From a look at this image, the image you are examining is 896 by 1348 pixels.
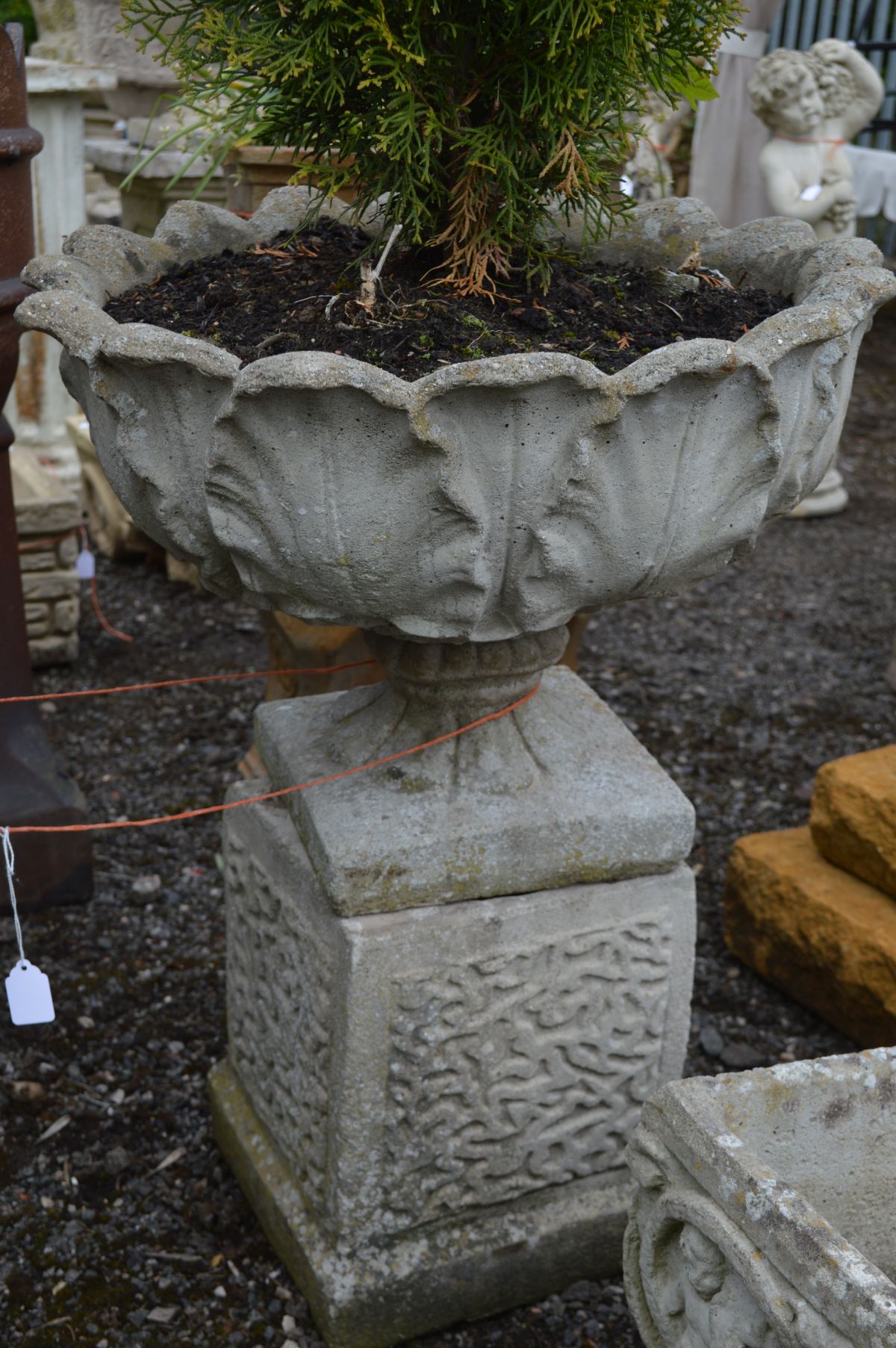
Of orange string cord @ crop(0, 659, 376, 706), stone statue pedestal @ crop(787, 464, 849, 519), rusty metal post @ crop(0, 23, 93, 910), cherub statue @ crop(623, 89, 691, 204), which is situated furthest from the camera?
stone statue pedestal @ crop(787, 464, 849, 519)

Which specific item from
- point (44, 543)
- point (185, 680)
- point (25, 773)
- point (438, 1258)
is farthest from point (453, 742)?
point (44, 543)

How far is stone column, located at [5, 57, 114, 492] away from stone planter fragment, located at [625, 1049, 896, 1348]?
319cm

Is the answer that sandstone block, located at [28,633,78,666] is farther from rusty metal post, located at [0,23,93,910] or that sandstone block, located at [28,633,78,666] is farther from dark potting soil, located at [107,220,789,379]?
dark potting soil, located at [107,220,789,379]

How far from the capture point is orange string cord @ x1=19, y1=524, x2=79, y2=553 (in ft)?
11.1

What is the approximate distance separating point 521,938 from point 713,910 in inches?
42.8

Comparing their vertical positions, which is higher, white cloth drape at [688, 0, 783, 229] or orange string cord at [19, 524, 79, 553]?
white cloth drape at [688, 0, 783, 229]

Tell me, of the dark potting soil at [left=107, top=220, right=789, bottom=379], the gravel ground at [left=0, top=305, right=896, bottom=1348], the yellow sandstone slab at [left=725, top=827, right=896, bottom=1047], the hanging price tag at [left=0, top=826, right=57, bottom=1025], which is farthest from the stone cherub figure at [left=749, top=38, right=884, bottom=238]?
the hanging price tag at [left=0, top=826, right=57, bottom=1025]

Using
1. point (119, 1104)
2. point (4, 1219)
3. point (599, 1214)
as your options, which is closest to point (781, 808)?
point (599, 1214)

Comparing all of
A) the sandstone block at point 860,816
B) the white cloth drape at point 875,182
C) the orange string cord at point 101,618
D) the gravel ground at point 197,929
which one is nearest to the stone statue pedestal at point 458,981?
the gravel ground at point 197,929

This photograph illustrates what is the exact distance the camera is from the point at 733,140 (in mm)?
5266

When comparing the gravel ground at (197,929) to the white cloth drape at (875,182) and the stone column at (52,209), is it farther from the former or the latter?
the white cloth drape at (875,182)

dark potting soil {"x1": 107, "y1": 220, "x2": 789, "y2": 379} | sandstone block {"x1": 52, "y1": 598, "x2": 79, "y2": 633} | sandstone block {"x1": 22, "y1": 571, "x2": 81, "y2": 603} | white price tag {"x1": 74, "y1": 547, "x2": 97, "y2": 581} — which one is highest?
dark potting soil {"x1": 107, "y1": 220, "x2": 789, "y2": 379}

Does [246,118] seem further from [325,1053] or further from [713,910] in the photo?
[713,910]

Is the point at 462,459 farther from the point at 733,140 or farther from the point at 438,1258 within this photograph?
the point at 733,140
